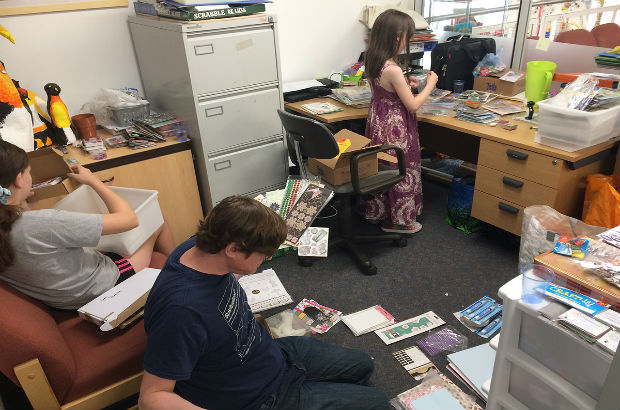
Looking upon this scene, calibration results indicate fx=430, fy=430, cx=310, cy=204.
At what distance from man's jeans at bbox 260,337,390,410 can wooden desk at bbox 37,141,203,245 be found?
1.29m

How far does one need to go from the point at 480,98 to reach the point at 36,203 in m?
2.52

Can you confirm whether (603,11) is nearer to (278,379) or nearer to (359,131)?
(359,131)

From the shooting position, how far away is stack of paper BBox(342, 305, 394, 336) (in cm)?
197

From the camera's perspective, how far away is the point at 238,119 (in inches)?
97.9

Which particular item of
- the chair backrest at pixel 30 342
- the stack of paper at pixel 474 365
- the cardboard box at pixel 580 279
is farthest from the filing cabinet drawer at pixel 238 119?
the cardboard box at pixel 580 279

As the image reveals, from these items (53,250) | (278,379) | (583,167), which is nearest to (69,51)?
(53,250)

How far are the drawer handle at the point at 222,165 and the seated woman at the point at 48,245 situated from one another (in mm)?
911

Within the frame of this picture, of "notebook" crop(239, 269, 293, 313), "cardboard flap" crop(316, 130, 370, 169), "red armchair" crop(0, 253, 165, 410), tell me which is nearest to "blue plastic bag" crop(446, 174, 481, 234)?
"cardboard flap" crop(316, 130, 370, 169)

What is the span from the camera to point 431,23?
3.58 meters

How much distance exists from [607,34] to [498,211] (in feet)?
4.08

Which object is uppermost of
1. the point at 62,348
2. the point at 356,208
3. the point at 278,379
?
the point at 62,348

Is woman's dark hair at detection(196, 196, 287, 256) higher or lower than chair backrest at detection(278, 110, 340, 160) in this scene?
higher

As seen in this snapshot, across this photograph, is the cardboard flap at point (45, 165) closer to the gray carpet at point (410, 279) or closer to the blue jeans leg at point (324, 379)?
the gray carpet at point (410, 279)

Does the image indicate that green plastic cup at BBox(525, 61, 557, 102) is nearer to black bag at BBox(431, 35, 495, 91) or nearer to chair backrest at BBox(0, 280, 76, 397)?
black bag at BBox(431, 35, 495, 91)
